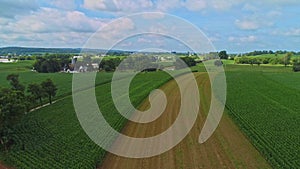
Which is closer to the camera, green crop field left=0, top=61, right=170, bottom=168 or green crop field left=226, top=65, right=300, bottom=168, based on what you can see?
green crop field left=0, top=61, right=170, bottom=168

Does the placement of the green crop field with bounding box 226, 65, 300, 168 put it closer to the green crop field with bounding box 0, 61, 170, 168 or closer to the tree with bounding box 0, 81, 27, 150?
the green crop field with bounding box 0, 61, 170, 168

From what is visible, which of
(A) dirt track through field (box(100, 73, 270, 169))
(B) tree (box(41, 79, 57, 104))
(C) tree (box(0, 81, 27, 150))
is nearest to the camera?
(A) dirt track through field (box(100, 73, 270, 169))

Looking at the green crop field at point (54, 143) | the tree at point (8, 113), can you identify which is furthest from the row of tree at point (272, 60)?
the tree at point (8, 113)

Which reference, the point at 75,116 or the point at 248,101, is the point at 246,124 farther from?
the point at 75,116

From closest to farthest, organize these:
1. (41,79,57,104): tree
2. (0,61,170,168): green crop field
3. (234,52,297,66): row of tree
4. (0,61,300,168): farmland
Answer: (0,61,170,168): green crop field < (0,61,300,168): farmland < (41,79,57,104): tree < (234,52,297,66): row of tree

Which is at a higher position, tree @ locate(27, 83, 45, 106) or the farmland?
tree @ locate(27, 83, 45, 106)

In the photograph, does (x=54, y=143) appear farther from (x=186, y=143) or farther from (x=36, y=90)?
(x=36, y=90)

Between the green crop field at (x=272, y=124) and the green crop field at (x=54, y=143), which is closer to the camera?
the green crop field at (x=54, y=143)

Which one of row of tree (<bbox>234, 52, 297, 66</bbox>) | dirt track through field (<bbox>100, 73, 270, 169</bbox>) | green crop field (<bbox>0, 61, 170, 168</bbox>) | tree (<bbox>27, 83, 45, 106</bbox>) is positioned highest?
row of tree (<bbox>234, 52, 297, 66</bbox>)

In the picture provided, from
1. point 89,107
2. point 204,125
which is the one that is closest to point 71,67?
point 89,107

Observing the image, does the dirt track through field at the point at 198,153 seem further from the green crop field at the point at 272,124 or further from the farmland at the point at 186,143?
the green crop field at the point at 272,124

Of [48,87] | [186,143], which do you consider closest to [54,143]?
[186,143]

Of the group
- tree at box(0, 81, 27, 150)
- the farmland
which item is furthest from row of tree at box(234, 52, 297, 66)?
tree at box(0, 81, 27, 150)
